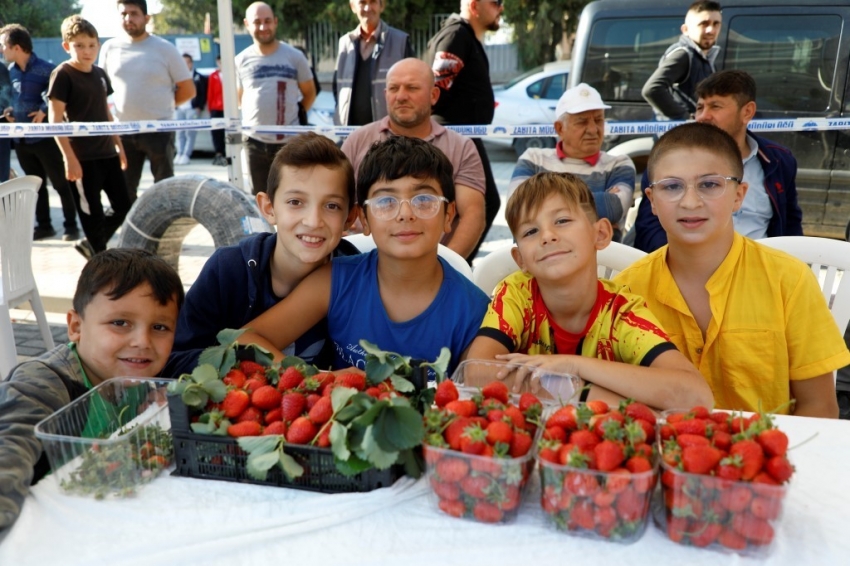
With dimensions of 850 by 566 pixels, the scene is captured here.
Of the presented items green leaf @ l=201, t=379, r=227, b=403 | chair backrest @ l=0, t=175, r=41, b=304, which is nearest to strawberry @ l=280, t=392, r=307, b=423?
green leaf @ l=201, t=379, r=227, b=403

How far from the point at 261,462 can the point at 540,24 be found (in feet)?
60.5

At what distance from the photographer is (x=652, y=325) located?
6.98 feet

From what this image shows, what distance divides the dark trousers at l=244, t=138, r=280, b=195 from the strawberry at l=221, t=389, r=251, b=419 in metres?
5.20

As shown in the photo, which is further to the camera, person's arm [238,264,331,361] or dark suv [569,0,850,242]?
dark suv [569,0,850,242]

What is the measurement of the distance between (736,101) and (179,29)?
7.74 m

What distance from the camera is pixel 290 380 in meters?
1.60

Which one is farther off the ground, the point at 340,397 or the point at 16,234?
the point at 340,397

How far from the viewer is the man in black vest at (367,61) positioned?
600cm

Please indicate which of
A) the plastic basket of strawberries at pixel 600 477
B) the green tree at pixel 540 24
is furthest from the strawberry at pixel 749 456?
the green tree at pixel 540 24

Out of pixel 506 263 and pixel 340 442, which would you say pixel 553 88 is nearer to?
pixel 506 263

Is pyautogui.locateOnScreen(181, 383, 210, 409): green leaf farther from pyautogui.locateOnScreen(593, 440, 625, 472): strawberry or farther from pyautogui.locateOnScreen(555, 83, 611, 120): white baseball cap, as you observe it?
pyautogui.locateOnScreen(555, 83, 611, 120): white baseball cap

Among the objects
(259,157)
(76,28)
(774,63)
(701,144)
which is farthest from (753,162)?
(76,28)

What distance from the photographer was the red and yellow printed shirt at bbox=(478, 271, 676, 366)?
2.10 meters

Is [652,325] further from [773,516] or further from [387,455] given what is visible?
[387,455]
